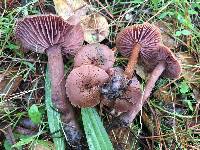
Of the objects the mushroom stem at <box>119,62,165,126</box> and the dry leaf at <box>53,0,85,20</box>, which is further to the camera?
the dry leaf at <box>53,0,85,20</box>

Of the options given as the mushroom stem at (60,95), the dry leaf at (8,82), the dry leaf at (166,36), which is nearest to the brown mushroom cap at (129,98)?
the mushroom stem at (60,95)

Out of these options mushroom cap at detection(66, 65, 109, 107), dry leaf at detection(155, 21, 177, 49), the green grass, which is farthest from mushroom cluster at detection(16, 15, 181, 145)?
dry leaf at detection(155, 21, 177, 49)

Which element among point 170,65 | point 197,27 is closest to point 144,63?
point 170,65

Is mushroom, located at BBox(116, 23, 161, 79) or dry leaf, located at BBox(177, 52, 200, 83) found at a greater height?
mushroom, located at BBox(116, 23, 161, 79)

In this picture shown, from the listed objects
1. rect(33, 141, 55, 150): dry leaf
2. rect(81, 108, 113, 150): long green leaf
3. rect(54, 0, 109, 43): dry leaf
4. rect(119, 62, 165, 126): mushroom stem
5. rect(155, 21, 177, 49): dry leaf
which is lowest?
rect(33, 141, 55, 150): dry leaf

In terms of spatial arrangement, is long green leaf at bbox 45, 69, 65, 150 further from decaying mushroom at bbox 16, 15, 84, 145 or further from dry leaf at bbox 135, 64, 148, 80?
dry leaf at bbox 135, 64, 148, 80

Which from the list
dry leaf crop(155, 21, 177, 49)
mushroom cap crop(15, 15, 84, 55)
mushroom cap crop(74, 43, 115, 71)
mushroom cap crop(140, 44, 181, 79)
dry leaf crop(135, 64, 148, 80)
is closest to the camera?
mushroom cap crop(15, 15, 84, 55)
